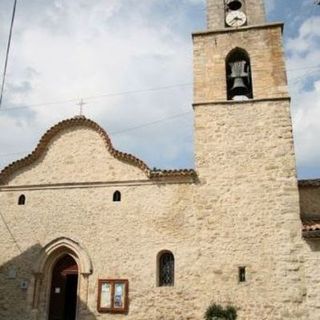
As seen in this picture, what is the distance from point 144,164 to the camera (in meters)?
12.9

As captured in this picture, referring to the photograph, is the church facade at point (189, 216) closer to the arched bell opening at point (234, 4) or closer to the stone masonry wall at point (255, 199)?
the stone masonry wall at point (255, 199)

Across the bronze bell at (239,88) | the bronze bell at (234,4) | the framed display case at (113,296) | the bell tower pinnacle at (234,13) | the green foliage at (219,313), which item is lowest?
the green foliage at (219,313)

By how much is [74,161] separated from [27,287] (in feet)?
13.7

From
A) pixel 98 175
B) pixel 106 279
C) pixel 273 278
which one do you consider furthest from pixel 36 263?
pixel 273 278

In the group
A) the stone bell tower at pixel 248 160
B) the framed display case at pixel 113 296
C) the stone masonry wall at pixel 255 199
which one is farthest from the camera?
the framed display case at pixel 113 296

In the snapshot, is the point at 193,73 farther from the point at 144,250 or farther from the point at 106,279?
the point at 106,279

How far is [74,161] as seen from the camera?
44.3 feet

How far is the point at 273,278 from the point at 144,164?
16.6ft

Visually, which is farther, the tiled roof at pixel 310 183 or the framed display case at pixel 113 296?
the tiled roof at pixel 310 183

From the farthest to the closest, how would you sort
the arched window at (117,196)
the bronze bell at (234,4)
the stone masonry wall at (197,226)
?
the bronze bell at (234,4), the arched window at (117,196), the stone masonry wall at (197,226)

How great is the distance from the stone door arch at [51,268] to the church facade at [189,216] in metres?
0.03

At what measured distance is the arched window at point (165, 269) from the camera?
11.9 meters

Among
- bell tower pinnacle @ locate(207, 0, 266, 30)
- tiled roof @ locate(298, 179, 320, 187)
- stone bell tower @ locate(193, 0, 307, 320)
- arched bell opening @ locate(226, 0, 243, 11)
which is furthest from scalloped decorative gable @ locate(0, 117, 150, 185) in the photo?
arched bell opening @ locate(226, 0, 243, 11)

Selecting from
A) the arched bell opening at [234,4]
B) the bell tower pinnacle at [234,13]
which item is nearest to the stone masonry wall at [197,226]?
the bell tower pinnacle at [234,13]
